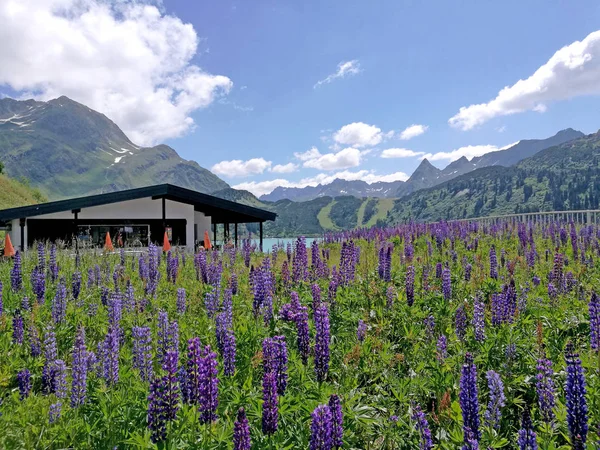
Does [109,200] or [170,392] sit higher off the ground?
[109,200]

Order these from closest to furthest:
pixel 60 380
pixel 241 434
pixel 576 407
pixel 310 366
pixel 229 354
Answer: pixel 241 434, pixel 576 407, pixel 229 354, pixel 60 380, pixel 310 366

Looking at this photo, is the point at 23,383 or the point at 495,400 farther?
the point at 23,383

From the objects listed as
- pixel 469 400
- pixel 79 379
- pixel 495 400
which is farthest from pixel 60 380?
pixel 495 400

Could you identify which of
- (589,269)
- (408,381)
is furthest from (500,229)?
(408,381)

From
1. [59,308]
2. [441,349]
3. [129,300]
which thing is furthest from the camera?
[129,300]

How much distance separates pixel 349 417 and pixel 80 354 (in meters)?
2.67

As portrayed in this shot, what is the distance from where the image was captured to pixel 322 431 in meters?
2.53

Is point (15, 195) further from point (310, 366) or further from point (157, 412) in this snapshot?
point (157, 412)

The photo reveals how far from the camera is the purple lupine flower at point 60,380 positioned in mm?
3994

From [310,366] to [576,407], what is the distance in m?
2.46

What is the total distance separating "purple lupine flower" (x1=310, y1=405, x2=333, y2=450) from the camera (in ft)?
8.23

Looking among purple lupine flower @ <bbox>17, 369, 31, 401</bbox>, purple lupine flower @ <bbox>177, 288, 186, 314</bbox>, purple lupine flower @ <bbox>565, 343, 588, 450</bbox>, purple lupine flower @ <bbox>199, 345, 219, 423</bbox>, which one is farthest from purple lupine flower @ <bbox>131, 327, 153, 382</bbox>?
purple lupine flower @ <bbox>565, 343, 588, 450</bbox>

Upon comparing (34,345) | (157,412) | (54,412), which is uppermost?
(157,412)

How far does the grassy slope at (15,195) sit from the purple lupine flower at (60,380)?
5454 cm
